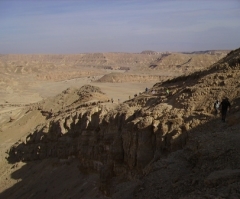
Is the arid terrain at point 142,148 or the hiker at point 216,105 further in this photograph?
the hiker at point 216,105

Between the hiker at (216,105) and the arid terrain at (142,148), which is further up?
the hiker at (216,105)

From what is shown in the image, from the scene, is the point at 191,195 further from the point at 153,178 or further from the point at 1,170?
the point at 1,170

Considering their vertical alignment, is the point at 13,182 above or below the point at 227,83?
below

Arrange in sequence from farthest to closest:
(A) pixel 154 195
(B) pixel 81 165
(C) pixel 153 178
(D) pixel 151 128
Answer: (B) pixel 81 165, (D) pixel 151 128, (C) pixel 153 178, (A) pixel 154 195

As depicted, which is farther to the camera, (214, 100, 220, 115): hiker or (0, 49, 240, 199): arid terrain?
(214, 100, 220, 115): hiker

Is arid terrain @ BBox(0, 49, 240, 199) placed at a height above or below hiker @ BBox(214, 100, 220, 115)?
below

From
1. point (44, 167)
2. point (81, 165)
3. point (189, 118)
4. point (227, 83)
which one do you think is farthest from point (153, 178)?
point (44, 167)

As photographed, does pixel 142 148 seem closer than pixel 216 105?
No

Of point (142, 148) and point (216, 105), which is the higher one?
point (216, 105)

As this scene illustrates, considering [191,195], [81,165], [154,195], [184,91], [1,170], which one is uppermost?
[184,91]

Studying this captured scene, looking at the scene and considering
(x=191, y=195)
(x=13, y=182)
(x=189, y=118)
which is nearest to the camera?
(x=191, y=195)

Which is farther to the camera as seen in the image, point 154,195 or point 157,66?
point 157,66
